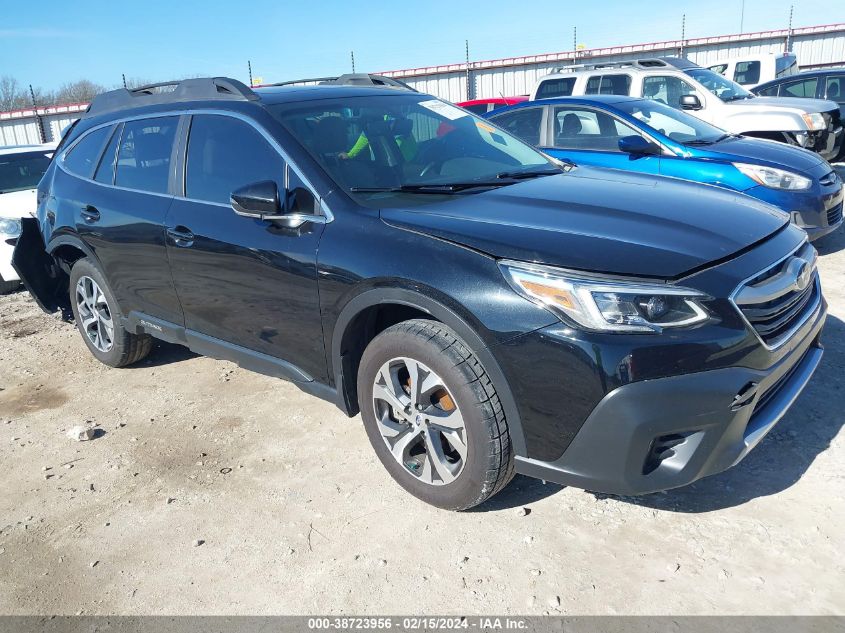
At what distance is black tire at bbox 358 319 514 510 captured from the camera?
2.57 meters

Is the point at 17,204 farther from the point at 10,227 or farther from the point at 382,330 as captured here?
the point at 382,330

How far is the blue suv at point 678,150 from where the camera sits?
577 centimetres

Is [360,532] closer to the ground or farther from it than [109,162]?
closer to the ground

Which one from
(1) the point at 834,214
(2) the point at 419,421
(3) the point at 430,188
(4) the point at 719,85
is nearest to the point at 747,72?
(4) the point at 719,85

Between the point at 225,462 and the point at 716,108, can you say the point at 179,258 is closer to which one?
the point at 225,462

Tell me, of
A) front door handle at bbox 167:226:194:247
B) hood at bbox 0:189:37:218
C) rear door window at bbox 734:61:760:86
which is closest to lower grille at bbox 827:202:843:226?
front door handle at bbox 167:226:194:247

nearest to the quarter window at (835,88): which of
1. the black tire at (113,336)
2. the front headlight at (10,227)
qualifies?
the black tire at (113,336)

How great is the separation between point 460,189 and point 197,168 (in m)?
1.55

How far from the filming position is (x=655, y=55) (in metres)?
23.2

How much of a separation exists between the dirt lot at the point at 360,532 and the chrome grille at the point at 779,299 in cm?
74

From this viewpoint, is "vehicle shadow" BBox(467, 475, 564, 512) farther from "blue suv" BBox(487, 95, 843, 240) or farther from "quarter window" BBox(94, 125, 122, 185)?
"blue suv" BBox(487, 95, 843, 240)

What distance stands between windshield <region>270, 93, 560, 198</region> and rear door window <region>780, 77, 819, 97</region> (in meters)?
10.2

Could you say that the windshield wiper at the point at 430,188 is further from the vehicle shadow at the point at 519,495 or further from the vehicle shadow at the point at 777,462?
the vehicle shadow at the point at 777,462

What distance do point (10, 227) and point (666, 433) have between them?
21.8 feet
